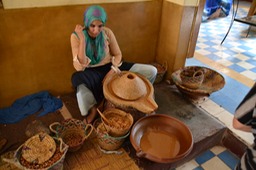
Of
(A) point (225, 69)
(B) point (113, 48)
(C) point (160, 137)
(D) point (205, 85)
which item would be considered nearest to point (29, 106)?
(B) point (113, 48)

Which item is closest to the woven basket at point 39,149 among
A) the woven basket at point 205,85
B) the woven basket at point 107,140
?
the woven basket at point 107,140

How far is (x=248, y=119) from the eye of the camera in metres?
0.87

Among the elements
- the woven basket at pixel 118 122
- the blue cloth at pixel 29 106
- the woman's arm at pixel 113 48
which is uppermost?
the woman's arm at pixel 113 48

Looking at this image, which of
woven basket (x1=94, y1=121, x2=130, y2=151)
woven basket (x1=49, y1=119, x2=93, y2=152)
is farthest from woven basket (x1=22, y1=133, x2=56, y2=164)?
woven basket (x1=94, y1=121, x2=130, y2=151)

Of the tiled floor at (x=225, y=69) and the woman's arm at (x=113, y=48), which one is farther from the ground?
the woman's arm at (x=113, y=48)

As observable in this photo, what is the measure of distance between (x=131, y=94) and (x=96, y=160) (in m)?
0.55

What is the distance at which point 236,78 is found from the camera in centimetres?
276

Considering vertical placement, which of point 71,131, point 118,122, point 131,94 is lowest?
point 71,131

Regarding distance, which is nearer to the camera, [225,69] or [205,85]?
[205,85]

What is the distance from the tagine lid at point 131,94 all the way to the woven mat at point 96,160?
38 cm

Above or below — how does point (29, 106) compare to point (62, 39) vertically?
below

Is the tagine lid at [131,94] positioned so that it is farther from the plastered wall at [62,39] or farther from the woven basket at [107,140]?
the plastered wall at [62,39]

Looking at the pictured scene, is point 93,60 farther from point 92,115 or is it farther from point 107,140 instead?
point 107,140

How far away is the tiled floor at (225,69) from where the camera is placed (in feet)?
6.02
